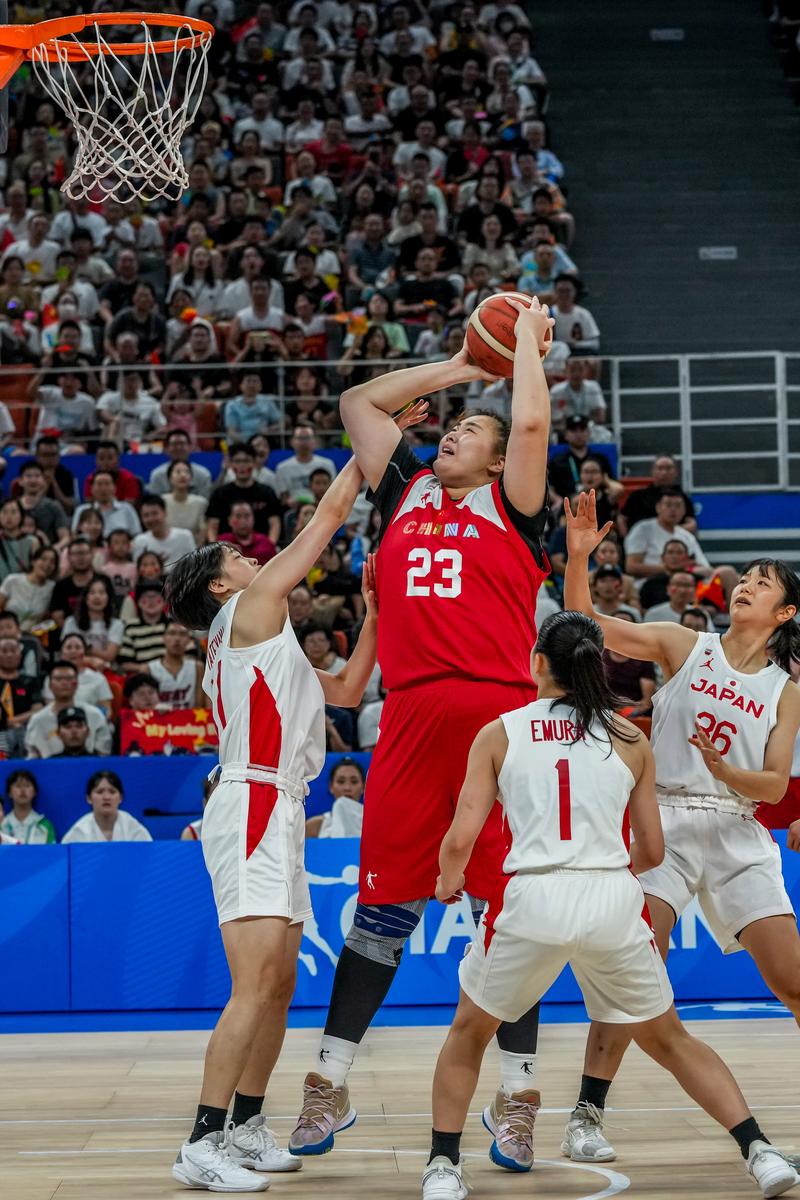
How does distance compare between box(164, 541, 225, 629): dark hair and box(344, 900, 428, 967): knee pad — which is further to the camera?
box(164, 541, 225, 629): dark hair

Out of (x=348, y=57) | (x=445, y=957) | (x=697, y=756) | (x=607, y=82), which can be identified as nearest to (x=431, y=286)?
(x=348, y=57)

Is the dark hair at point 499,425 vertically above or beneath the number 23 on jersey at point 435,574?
above

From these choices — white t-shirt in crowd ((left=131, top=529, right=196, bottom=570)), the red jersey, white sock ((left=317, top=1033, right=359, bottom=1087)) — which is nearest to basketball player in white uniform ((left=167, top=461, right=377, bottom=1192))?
white sock ((left=317, top=1033, right=359, bottom=1087))

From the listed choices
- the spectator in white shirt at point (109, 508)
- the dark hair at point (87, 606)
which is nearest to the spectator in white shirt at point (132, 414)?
the spectator in white shirt at point (109, 508)

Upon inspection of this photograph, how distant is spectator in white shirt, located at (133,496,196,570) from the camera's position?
471 inches

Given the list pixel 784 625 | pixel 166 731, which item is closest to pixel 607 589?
pixel 166 731

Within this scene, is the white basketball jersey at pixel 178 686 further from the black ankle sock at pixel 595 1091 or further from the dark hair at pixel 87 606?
the black ankle sock at pixel 595 1091

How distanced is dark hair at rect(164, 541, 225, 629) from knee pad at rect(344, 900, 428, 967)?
1.11m

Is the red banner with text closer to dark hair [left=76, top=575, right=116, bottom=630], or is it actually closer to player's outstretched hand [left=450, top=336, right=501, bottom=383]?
dark hair [left=76, top=575, right=116, bottom=630]

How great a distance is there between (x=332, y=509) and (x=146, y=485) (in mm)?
8741

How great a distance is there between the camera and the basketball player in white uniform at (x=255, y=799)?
14.7ft

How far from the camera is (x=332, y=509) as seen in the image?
482 cm

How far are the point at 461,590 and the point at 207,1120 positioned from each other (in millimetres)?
1786

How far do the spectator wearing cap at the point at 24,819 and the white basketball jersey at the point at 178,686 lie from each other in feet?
5.10
